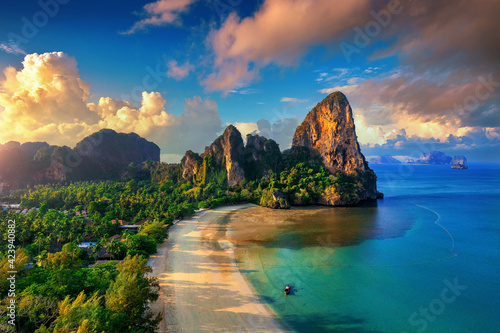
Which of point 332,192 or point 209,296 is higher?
point 332,192

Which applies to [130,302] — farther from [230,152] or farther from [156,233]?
[230,152]

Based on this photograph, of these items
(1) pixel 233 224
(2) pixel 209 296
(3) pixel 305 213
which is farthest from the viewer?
(3) pixel 305 213

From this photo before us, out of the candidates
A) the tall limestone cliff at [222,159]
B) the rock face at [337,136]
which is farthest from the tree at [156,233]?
the rock face at [337,136]

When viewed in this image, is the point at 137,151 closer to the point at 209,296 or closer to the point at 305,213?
the point at 305,213

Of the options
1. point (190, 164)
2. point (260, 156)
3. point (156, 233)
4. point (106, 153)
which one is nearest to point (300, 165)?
point (260, 156)

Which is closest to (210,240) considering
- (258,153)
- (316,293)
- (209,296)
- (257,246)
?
(257,246)

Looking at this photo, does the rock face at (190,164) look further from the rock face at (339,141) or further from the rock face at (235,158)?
the rock face at (339,141)

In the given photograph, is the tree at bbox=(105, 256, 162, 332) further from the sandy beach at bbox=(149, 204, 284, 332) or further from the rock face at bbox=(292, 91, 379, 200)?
the rock face at bbox=(292, 91, 379, 200)
